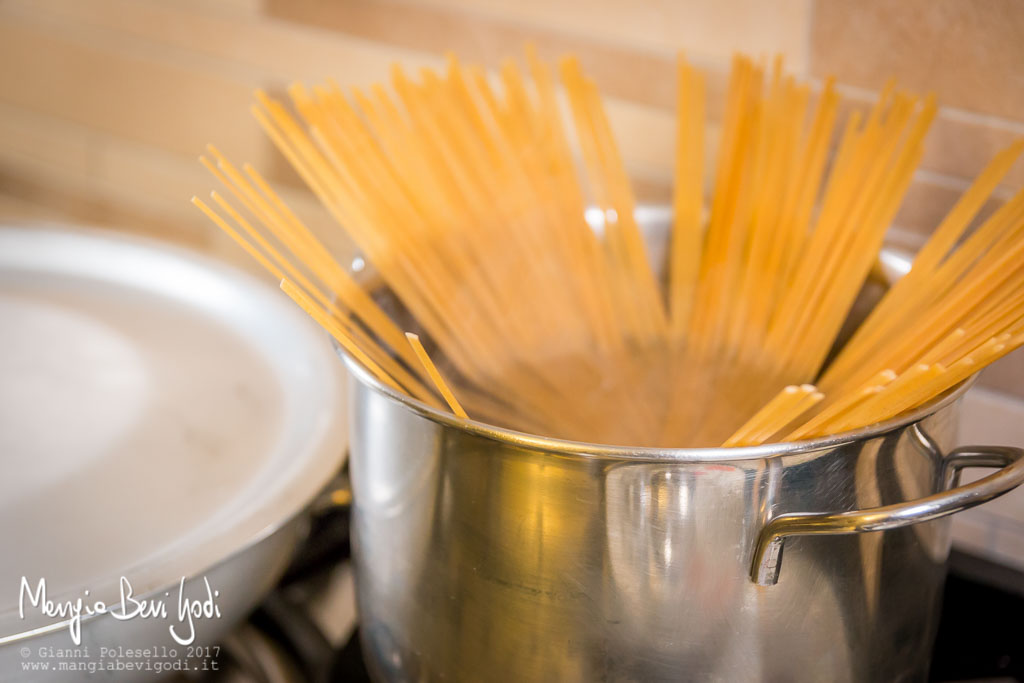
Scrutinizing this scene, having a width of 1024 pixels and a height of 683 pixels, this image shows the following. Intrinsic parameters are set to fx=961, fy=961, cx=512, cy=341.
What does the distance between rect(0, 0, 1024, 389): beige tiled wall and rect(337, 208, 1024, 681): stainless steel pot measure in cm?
20

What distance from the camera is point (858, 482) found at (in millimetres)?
303

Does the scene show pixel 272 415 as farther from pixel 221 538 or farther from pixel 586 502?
pixel 586 502

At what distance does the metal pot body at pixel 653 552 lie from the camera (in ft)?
0.95

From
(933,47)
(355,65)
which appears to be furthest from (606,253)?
(355,65)

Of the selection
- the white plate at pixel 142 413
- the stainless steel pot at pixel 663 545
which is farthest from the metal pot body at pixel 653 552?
the white plate at pixel 142 413

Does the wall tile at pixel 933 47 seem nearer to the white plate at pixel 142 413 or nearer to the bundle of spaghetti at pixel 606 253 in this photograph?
the bundle of spaghetti at pixel 606 253

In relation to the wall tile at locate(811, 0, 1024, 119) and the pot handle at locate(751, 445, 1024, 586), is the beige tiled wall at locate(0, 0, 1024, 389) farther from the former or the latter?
the pot handle at locate(751, 445, 1024, 586)

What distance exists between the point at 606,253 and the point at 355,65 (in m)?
0.28

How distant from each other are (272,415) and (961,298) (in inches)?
13.5

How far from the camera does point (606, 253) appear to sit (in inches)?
19.0

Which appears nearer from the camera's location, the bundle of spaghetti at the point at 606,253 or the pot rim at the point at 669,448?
the pot rim at the point at 669,448

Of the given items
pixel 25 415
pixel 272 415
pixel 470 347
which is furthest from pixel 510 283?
pixel 25 415

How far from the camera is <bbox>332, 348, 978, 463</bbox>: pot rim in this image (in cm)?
27

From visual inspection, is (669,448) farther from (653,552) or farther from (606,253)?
(606,253)
